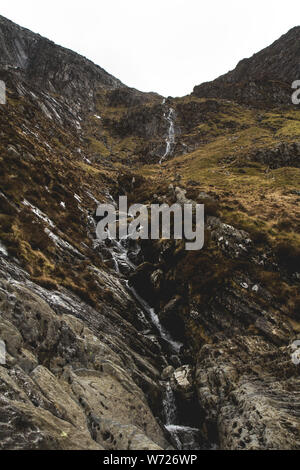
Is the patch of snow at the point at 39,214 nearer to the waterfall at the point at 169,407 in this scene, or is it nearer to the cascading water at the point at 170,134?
the waterfall at the point at 169,407

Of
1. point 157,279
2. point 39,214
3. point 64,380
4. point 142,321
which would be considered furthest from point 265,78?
point 64,380

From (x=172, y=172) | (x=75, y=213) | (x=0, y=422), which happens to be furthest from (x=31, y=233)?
(x=172, y=172)

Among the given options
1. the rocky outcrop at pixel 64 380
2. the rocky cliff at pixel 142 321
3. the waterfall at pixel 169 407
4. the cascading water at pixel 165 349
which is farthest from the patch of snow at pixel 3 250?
the waterfall at pixel 169 407

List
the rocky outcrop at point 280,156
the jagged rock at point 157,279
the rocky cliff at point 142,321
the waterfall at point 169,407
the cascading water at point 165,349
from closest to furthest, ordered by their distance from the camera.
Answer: the rocky cliff at point 142,321 → the cascading water at point 165,349 → the waterfall at point 169,407 → the jagged rock at point 157,279 → the rocky outcrop at point 280,156

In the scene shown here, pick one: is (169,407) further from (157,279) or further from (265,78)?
(265,78)

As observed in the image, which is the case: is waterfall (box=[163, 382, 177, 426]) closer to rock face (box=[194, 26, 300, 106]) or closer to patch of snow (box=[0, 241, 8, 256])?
patch of snow (box=[0, 241, 8, 256])

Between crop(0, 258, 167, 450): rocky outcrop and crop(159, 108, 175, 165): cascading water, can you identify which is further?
crop(159, 108, 175, 165): cascading water

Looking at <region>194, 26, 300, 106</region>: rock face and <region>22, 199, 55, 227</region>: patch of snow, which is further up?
<region>194, 26, 300, 106</region>: rock face

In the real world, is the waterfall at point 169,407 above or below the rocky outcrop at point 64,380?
below

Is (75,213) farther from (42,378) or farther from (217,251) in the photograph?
(42,378)

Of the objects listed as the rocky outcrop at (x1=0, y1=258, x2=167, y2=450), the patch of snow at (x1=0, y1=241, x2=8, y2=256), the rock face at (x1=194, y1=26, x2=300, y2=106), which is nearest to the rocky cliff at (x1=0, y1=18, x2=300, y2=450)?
the rocky outcrop at (x1=0, y1=258, x2=167, y2=450)

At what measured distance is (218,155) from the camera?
93.3m

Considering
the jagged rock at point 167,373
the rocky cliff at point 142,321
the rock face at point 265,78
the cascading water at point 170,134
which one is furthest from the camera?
the rock face at point 265,78

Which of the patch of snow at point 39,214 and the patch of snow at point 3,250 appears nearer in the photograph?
the patch of snow at point 3,250
